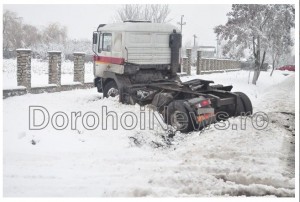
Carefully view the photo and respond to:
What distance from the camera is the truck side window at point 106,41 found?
454 inches

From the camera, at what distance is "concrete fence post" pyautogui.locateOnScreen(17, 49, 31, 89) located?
13141 millimetres

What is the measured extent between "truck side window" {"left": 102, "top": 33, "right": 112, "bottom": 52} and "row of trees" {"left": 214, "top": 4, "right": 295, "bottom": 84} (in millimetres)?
11063

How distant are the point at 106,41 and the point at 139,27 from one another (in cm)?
129

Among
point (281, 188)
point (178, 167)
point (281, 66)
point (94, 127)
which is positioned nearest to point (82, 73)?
point (94, 127)

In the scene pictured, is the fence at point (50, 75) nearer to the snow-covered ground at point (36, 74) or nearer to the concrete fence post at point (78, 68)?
the concrete fence post at point (78, 68)

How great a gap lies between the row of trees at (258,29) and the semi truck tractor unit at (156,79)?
32.6 feet

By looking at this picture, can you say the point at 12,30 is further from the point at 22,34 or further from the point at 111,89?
the point at 111,89

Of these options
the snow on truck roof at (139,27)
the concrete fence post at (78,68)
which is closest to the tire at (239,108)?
the snow on truck roof at (139,27)

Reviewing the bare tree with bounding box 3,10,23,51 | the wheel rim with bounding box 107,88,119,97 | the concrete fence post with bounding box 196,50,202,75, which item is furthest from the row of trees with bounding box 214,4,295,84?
the bare tree with bounding box 3,10,23,51

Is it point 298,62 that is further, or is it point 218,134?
point 218,134

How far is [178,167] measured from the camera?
5957 mm

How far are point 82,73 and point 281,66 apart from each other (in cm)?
2286

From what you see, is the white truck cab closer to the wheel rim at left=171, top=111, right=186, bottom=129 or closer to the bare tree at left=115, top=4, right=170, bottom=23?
the wheel rim at left=171, top=111, right=186, bottom=129
